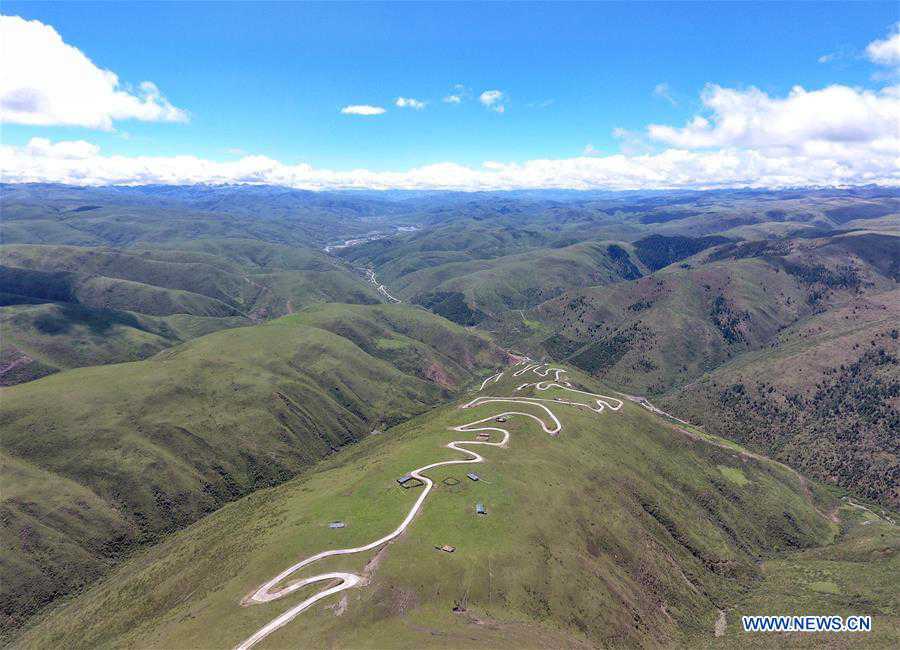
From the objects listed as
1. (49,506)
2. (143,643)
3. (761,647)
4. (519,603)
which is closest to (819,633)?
(761,647)

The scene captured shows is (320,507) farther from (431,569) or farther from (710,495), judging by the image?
(710,495)

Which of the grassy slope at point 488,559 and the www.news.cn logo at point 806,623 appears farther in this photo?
the www.news.cn logo at point 806,623

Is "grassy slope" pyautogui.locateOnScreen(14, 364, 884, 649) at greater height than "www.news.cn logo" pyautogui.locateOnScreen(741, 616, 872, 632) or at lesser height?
greater

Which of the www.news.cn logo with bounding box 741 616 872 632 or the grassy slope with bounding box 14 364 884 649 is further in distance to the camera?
the www.news.cn logo with bounding box 741 616 872 632

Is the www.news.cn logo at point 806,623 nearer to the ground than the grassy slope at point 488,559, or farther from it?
nearer to the ground

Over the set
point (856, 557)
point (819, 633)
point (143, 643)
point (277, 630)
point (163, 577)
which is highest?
point (277, 630)
